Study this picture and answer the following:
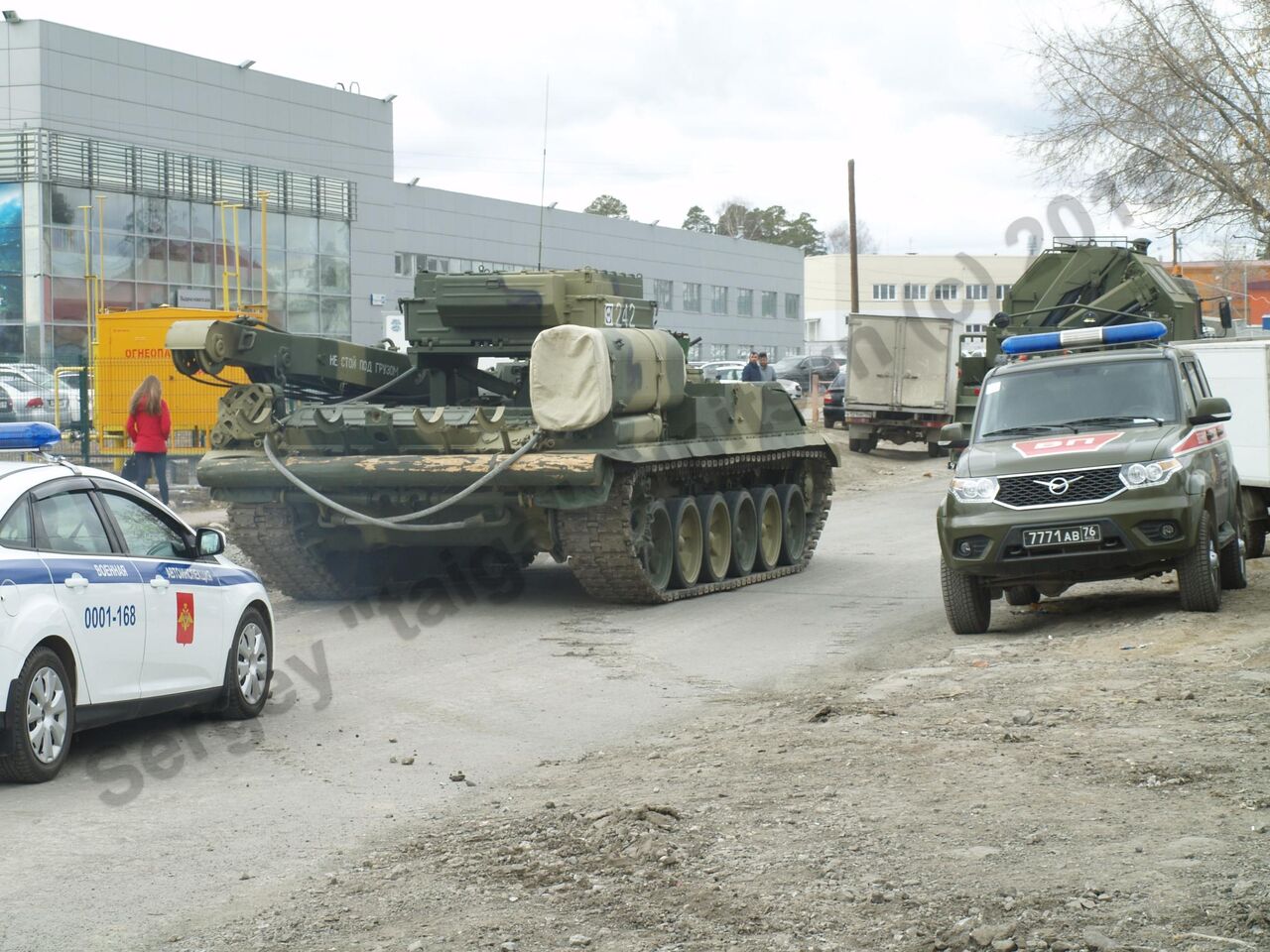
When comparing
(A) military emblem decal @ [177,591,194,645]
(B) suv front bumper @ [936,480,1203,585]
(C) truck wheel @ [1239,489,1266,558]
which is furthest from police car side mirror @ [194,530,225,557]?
(C) truck wheel @ [1239,489,1266,558]

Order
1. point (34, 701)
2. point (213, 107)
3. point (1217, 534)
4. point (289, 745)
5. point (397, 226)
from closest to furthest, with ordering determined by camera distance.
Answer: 1. point (34, 701)
2. point (289, 745)
3. point (1217, 534)
4. point (213, 107)
5. point (397, 226)

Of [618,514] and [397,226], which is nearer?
[618,514]

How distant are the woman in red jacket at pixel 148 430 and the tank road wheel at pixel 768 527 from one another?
278 inches

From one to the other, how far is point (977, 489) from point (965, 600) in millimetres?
778

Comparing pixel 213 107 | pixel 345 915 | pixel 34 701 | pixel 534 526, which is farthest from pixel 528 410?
pixel 213 107

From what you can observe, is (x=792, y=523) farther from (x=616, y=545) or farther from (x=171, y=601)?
(x=171, y=601)

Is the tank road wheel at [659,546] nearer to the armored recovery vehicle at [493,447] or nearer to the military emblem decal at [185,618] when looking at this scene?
the armored recovery vehicle at [493,447]

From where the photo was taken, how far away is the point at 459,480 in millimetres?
13164

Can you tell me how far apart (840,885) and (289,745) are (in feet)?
12.7

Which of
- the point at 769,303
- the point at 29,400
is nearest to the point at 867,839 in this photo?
the point at 29,400

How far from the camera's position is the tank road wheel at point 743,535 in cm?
1585

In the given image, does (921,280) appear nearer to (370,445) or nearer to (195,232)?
(195,232)

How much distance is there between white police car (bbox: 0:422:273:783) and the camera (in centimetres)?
→ 742

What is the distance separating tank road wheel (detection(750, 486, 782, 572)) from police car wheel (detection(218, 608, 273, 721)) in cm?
740
